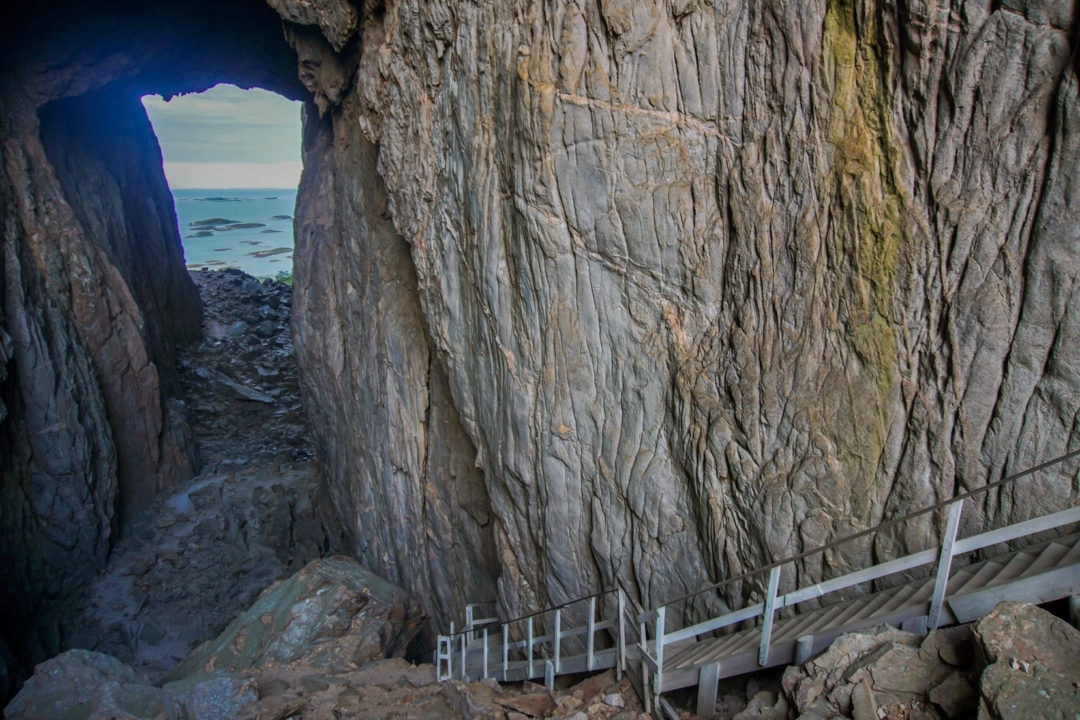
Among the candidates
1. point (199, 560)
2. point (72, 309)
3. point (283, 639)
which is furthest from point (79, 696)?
point (72, 309)

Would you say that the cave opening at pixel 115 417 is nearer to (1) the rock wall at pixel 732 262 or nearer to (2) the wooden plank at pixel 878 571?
(1) the rock wall at pixel 732 262

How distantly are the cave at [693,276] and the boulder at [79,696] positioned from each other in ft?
13.5

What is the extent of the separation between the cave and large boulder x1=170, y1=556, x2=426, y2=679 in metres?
0.74

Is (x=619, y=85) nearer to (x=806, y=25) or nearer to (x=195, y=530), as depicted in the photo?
(x=806, y=25)

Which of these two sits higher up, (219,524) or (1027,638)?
(1027,638)

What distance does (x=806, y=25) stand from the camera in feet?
17.2

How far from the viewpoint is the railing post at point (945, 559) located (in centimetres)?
400

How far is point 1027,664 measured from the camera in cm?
327

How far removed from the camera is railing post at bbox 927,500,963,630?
13.1 ft

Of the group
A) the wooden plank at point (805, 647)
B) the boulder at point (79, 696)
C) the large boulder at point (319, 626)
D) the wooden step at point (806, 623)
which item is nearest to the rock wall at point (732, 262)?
the wooden step at point (806, 623)

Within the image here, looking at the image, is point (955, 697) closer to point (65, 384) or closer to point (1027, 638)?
point (1027, 638)

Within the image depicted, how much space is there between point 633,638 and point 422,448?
4.87m

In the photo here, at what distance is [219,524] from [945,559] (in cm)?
1641

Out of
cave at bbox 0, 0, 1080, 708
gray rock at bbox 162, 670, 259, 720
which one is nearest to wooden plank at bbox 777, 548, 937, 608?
cave at bbox 0, 0, 1080, 708
